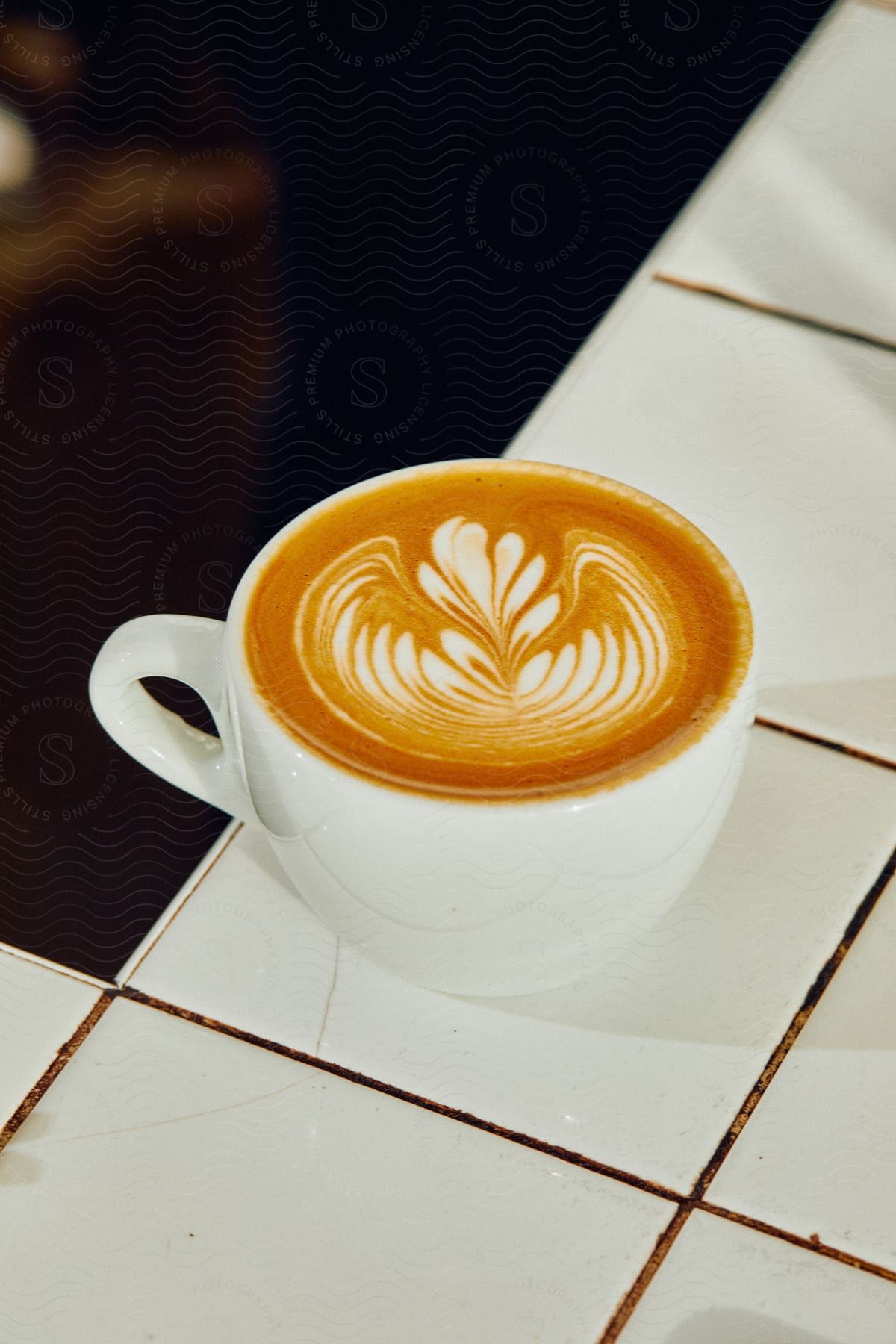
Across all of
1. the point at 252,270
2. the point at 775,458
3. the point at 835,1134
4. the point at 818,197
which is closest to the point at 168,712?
the point at 835,1134

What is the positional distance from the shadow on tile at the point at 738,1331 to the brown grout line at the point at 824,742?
0.88 feet

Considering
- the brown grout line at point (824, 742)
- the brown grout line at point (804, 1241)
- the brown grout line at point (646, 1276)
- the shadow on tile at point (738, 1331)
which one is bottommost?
the brown grout line at point (646, 1276)

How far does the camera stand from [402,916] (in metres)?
0.50

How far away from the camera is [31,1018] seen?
22.7 inches

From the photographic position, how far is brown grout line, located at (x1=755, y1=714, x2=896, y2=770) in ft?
2.16

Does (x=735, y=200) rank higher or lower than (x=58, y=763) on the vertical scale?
higher

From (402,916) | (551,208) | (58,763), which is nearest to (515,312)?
(551,208)

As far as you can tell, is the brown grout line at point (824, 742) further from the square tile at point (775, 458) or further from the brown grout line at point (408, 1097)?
the brown grout line at point (408, 1097)

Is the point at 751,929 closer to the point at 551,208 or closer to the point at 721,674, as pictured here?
the point at 721,674

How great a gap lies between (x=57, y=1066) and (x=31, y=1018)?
3cm

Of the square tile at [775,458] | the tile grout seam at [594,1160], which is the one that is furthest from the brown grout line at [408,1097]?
the square tile at [775,458]

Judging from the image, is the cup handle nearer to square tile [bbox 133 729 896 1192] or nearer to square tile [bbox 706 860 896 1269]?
square tile [bbox 133 729 896 1192]

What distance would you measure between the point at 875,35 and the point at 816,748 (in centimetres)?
69

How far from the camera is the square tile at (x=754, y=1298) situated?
18.6 inches
